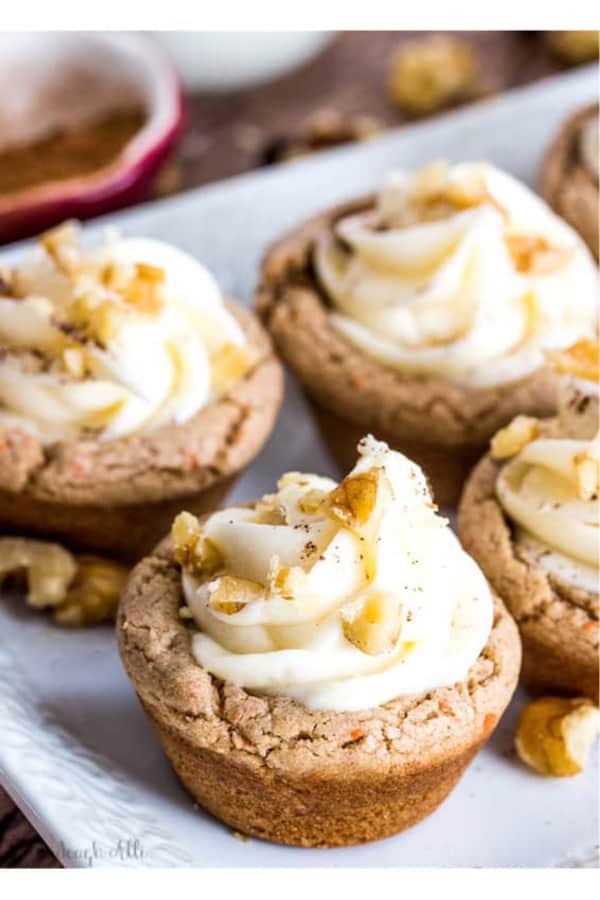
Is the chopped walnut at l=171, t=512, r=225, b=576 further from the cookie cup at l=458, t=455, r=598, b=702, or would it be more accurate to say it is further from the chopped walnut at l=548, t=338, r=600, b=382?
the chopped walnut at l=548, t=338, r=600, b=382

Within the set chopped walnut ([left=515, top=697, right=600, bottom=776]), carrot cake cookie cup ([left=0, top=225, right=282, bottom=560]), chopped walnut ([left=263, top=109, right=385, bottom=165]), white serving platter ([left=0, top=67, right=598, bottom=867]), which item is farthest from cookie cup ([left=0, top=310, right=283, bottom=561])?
chopped walnut ([left=263, top=109, right=385, bottom=165])

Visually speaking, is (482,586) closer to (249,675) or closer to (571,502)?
(571,502)

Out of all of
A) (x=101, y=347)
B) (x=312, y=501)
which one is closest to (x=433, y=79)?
(x=101, y=347)

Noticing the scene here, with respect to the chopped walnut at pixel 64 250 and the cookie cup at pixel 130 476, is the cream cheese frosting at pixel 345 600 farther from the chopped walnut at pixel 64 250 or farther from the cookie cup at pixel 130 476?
the chopped walnut at pixel 64 250

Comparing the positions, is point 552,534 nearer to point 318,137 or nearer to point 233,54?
point 318,137

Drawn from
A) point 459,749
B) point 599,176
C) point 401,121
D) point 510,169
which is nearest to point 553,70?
point 401,121

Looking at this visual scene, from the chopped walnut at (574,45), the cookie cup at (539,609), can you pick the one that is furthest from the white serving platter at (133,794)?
the chopped walnut at (574,45)
